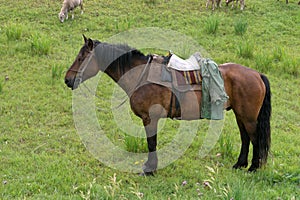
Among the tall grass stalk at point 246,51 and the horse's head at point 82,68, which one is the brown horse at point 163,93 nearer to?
the horse's head at point 82,68

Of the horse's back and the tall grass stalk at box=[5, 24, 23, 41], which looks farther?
the tall grass stalk at box=[5, 24, 23, 41]

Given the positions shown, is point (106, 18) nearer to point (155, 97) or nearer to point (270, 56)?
point (270, 56)

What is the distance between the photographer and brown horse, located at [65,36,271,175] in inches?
207

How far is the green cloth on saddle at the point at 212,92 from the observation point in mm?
5184

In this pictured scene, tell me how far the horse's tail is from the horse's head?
204 cm

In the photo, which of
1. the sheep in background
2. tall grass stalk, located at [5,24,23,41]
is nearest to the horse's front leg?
tall grass stalk, located at [5,24,23,41]

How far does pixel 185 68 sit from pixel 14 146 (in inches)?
101

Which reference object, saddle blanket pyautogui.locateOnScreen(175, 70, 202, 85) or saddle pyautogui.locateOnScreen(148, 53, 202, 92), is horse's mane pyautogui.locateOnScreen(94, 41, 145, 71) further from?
saddle blanket pyautogui.locateOnScreen(175, 70, 202, 85)

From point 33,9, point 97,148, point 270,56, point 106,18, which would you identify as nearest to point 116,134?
point 97,148

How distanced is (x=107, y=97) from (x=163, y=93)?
2640mm

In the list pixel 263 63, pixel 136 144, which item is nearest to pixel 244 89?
pixel 136 144

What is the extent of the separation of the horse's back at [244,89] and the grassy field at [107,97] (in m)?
0.73

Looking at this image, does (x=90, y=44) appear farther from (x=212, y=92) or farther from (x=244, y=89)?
(x=244, y=89)

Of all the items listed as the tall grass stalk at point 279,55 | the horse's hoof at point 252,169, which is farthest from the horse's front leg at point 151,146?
the tall grass stalk at point 279,55
